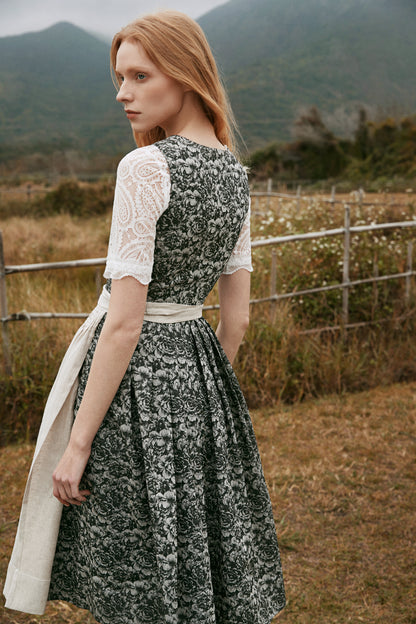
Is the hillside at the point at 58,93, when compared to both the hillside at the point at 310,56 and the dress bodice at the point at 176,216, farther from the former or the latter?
the dress bodice at the point at 176,216

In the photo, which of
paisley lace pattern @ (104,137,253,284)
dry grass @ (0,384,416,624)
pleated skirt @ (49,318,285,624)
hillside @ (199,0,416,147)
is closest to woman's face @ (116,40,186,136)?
paisley lace pattern @ (104,137,253,284)

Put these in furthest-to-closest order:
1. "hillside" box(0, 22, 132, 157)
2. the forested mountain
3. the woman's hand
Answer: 1. the forested mountain
2. "hillside" box(0, 22, 132, 157)
3. the woman's hand

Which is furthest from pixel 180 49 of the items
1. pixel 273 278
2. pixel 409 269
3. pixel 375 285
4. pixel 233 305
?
pixel 409 269

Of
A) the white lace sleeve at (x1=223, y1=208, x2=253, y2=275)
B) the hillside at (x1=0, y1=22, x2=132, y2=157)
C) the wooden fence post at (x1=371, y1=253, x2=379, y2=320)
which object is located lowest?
the wooden fence post at (x1=371, y1=253, x2=379, y2=320)

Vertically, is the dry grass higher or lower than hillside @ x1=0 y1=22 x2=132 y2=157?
lower

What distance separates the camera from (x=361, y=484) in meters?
2.97

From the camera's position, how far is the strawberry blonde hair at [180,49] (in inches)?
43.6

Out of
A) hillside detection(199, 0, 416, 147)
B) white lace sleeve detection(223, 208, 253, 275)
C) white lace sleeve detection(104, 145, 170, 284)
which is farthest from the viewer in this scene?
hillside detection(199, 0, 416, 147)

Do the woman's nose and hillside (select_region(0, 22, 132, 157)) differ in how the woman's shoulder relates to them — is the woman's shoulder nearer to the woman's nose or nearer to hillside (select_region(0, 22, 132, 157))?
the woman's nose

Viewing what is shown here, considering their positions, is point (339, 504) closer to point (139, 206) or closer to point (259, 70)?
point (139, 206)

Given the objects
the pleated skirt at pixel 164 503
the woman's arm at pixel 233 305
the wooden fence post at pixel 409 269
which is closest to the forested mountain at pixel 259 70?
the wooden fence post at pixel 409 269

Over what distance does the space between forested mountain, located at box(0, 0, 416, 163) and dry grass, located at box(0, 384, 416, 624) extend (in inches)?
2343

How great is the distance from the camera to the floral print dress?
108 cm

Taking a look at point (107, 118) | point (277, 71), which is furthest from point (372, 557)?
point (277, 71)
